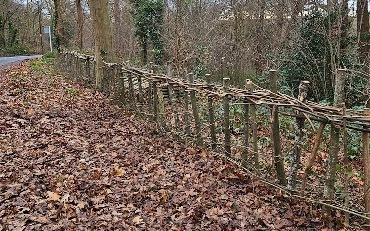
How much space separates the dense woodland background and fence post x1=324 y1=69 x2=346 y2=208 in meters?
4.74

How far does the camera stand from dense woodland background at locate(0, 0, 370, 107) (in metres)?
12.3

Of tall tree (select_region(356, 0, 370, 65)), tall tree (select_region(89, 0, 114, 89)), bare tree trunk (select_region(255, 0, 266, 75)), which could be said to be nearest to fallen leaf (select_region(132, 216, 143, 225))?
tall tree (select_region(89, 0, 114, 89))

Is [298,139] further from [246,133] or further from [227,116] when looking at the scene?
[227,116]

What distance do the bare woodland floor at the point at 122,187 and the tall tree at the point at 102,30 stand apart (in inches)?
183

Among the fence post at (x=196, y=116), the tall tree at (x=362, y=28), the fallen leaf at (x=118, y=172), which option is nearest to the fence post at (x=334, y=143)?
the fence post at (x=196, y=116)

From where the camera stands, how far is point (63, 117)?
30.2 ft

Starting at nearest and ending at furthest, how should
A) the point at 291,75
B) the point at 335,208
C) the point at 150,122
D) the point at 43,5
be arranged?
the point at 335,208 < the point at 150,122 < the point at 291,75 < the point at 43,5

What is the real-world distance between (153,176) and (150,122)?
3.39m

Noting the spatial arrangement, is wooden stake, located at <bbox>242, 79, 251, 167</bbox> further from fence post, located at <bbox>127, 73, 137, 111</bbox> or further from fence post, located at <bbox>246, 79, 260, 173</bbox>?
fence post, located at <bbox>127, 73, 137, 111</bbox>

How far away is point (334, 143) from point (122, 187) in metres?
3.04

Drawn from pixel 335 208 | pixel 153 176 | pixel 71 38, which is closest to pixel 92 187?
pixel 153 176

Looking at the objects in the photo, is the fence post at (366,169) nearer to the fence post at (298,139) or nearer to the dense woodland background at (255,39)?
the fence post at (298,139)

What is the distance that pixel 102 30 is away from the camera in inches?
495

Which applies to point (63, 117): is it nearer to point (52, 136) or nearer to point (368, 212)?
point (52, 136)
